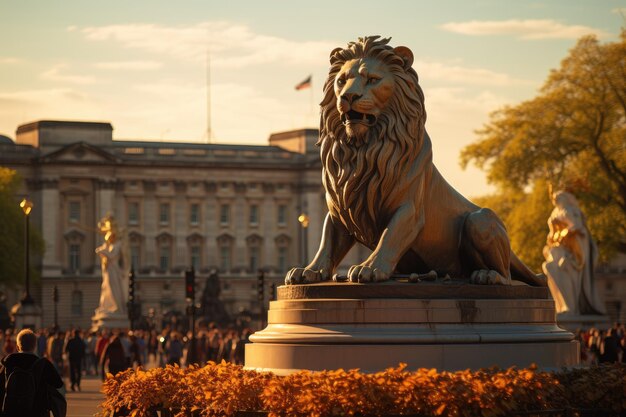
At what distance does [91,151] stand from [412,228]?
10024cm

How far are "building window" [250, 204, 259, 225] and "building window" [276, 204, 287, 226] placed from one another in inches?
63.8

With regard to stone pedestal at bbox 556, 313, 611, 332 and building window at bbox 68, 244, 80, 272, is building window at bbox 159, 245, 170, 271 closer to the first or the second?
building window at bbox 68, 244, 80, 272

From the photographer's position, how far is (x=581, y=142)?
180ft

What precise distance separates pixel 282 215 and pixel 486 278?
109 m

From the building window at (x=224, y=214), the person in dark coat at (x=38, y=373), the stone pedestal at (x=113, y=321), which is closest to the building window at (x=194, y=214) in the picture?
the building window at (x=224, y=214)

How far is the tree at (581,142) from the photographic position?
2103 inches

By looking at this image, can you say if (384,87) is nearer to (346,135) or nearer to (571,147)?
(346,135)

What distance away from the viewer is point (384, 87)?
41.5 ft

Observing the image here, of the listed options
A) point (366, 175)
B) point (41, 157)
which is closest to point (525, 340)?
point (366, 175)

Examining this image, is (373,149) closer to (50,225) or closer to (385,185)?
(385,185)

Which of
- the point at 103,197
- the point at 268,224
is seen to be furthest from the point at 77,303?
the point at 268,224

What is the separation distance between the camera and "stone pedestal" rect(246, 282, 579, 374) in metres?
11.9

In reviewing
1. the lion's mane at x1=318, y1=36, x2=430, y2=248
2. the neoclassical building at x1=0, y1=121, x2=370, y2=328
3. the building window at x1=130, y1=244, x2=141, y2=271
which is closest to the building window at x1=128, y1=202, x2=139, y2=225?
the neoclassical building at x1=0, y1=121, x2=370, y2=328

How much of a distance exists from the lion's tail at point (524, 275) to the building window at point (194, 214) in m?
105
